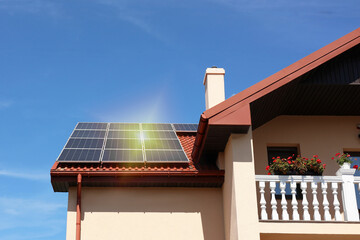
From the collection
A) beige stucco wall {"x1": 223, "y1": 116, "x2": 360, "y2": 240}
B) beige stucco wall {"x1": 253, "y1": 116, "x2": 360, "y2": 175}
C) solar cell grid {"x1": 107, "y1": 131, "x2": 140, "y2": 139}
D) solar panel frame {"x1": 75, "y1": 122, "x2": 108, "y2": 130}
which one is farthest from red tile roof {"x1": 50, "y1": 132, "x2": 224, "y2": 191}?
solar panel frame {"x1": 75, "y1": 122, "x2": 108, "y2": 130}

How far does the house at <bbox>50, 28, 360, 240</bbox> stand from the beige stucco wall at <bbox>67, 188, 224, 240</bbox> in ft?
0.09

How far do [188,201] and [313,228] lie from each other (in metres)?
3.56

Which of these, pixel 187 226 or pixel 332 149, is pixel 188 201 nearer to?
pixel 187 226

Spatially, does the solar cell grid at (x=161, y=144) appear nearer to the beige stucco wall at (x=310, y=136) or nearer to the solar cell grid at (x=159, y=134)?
the solar cell grid at (x=159, y=134)

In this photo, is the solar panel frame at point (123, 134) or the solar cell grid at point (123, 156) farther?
the solar panel frame at point (123, 134)

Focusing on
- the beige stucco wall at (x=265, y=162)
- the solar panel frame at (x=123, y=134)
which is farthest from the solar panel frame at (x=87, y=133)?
the beige stucco wall at (x=265, y=162)

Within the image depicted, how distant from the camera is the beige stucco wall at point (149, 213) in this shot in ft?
49.1

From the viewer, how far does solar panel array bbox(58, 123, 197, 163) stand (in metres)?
15.7

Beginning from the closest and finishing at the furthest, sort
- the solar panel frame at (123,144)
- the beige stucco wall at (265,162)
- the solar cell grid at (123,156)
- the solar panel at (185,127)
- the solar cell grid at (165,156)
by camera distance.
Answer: the beige stucco wall at (265,162) → the solar cell grid at (123,156) → the solar cell grid at (165,156) → the solar panel frame at (123,144) → the solar panel at (185,127)

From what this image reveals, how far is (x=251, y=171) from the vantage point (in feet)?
46.2

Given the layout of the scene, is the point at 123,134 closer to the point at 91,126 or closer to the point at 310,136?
the point at 91,126

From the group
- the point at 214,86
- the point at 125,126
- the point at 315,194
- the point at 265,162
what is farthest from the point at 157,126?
the point at 315,194

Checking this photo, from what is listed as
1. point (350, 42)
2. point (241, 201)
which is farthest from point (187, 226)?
point (350, 42)

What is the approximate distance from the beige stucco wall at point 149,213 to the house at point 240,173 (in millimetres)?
27
